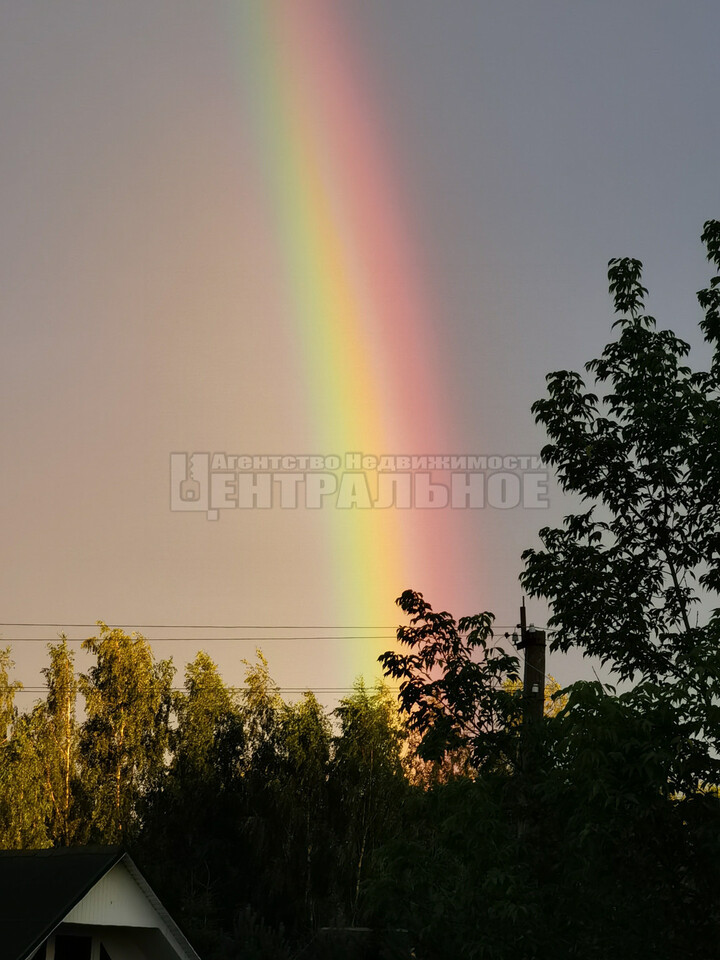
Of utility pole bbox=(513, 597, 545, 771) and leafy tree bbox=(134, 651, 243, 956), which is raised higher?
utility pole bbox=(513, 597, 545, 771)

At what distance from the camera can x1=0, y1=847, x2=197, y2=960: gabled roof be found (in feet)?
50.6

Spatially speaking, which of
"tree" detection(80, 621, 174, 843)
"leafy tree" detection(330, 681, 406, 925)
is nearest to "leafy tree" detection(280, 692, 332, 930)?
"leafy tree" detection(330, 681, 406, 925)

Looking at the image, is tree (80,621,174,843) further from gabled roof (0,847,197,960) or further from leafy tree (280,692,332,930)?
gabled roof (0,847,197,960)

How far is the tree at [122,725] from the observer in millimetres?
53500

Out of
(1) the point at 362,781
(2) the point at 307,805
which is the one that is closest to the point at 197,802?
(2) the point at 307,805

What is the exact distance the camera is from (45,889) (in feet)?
53.8

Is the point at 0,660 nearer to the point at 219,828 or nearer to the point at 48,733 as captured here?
the point at 48,733

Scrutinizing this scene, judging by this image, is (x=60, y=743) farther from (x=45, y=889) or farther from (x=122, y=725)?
(x=45, y=889)

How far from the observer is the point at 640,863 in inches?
458

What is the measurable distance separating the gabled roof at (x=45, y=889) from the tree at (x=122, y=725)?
36654 millimetres

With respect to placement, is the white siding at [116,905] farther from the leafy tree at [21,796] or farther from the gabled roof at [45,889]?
the leafy tree at [21,796]

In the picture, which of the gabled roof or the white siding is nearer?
the gabled roof

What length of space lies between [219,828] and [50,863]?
36950 millimetres

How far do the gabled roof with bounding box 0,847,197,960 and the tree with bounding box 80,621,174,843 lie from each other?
3665 centimetres
